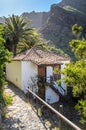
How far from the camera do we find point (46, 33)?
67812mm

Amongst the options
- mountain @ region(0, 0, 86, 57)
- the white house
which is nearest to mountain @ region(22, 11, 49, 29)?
mountain @ region(0, 0, 86, 57)

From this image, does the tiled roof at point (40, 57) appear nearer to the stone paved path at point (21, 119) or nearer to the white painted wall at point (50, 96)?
the white painted wall at point (50, 96)

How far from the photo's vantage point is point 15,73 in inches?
910

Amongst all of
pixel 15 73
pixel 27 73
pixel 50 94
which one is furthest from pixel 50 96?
pixel 15 73

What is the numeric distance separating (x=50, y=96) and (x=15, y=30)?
11.1 m

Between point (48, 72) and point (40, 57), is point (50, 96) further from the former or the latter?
point (40, 57)

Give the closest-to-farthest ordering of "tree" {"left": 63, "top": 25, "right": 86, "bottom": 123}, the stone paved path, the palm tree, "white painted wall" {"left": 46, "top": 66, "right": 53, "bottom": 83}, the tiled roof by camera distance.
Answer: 1. "tree" {"left": 63, "top": 25, "right": 86, "bottom": 123}
2. the stone paved path
3. the tiled roof
4. "white painted wall" {"left": 46, "top": 66, "right": 53, "bottom": 83}
5. the palm tree

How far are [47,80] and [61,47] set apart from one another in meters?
38.1

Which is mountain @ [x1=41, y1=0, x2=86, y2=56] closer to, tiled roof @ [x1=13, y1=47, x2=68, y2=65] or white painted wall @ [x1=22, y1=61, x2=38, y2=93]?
tiled roof @ [x1=13, y1=47, x2=68, y2=65]

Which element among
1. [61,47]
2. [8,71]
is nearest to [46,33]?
[61,47]

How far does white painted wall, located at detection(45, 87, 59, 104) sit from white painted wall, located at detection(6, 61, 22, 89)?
2455 mm

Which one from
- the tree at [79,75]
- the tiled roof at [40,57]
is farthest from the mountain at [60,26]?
the tree at [79,75]

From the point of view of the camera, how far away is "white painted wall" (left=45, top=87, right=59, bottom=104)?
2155cm

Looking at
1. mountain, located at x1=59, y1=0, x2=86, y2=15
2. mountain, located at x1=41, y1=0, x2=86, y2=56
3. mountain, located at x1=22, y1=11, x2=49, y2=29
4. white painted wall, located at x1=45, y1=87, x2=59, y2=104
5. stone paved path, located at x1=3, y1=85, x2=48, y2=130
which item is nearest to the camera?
stone paved path, located at x1=3, y1=85, x2=48, y2=130
